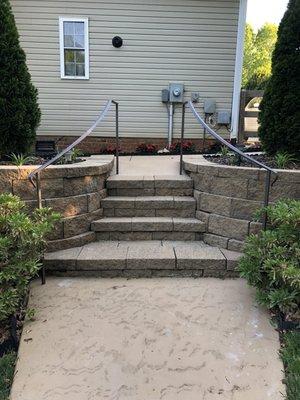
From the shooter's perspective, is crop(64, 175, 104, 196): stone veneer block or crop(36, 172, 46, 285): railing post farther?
crop(64, 175, 104, 196): stone veneer block

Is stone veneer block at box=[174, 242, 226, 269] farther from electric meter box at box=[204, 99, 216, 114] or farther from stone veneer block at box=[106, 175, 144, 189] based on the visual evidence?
electric meter box at box=[204, 99, 216, 114]

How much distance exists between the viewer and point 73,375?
2.13 m

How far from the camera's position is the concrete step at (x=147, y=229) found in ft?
11.7

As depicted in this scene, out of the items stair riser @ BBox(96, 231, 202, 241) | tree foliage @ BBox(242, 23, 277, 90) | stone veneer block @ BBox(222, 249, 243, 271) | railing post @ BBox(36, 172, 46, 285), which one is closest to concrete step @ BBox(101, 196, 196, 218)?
stair riser @ BBox(96, 231, 202, 241)

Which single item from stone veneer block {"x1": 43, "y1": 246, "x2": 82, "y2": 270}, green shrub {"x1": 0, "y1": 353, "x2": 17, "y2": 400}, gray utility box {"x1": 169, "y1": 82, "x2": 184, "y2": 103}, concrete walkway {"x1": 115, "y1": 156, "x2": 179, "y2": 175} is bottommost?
green shrub {"x1": 0, "y1": 353, "x2": 17, "y2": 400}

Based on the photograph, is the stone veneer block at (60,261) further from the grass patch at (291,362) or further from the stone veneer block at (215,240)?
the grass patch at (291,362)

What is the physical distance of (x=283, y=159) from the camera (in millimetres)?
3420

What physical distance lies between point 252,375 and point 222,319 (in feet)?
1.70

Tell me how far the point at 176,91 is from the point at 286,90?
159 inches

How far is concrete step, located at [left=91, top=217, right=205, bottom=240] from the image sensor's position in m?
3.57

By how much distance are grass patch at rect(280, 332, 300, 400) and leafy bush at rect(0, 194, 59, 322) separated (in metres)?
1.70

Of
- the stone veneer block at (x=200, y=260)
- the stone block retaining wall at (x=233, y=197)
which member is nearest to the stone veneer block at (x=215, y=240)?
the stone block retaining wall at (x=233, y=197)

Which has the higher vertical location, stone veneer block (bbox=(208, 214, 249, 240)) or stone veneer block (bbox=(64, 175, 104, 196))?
stone veneer block (bbox=(64, 175, 104, 196))

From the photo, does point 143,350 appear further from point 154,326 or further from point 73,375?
point 73,375
